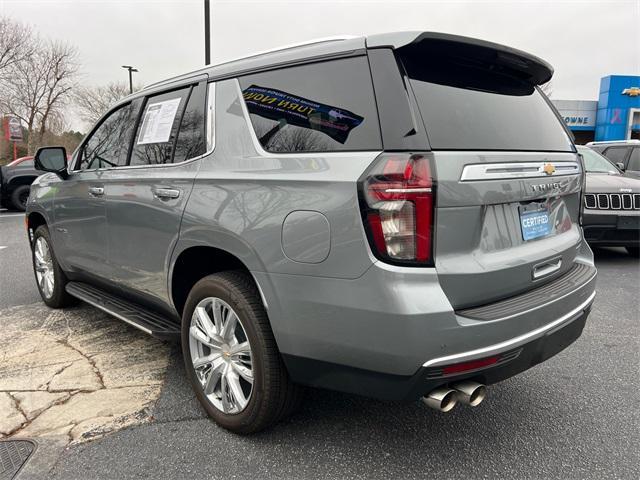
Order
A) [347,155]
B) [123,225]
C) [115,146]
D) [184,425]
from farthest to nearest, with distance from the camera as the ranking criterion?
1. [115,146]
2. [123,225]
3. [184,425]
4. [347,155]

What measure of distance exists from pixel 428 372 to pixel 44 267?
13.8 feet

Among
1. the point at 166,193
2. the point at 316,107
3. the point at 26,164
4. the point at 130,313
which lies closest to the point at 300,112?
the point at 316,107

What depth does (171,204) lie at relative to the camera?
2689 millimetres

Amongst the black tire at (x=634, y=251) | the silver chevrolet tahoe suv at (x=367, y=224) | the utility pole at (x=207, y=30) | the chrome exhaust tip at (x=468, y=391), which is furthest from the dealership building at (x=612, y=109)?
the chrome exhaust tip at (x=468, y=391)

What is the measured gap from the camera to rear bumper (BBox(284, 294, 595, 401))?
183 cm

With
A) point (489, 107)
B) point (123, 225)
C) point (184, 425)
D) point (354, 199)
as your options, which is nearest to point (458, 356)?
point (354, 199)

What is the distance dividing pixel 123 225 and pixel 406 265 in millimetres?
2111

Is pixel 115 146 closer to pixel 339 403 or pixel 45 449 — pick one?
pixel 45 449

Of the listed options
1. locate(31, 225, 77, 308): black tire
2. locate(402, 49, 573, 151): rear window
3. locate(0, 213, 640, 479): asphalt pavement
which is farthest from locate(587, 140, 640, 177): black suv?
locate(31, 225, 77, 308): black tire

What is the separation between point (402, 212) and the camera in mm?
1803

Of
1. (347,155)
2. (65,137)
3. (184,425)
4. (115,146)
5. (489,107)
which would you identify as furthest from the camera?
(65,137)

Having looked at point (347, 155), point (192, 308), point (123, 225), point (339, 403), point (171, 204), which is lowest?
point (339, 403)

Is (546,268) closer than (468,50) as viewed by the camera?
No

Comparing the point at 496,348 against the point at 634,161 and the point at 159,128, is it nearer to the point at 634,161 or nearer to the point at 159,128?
the point at 159,128
